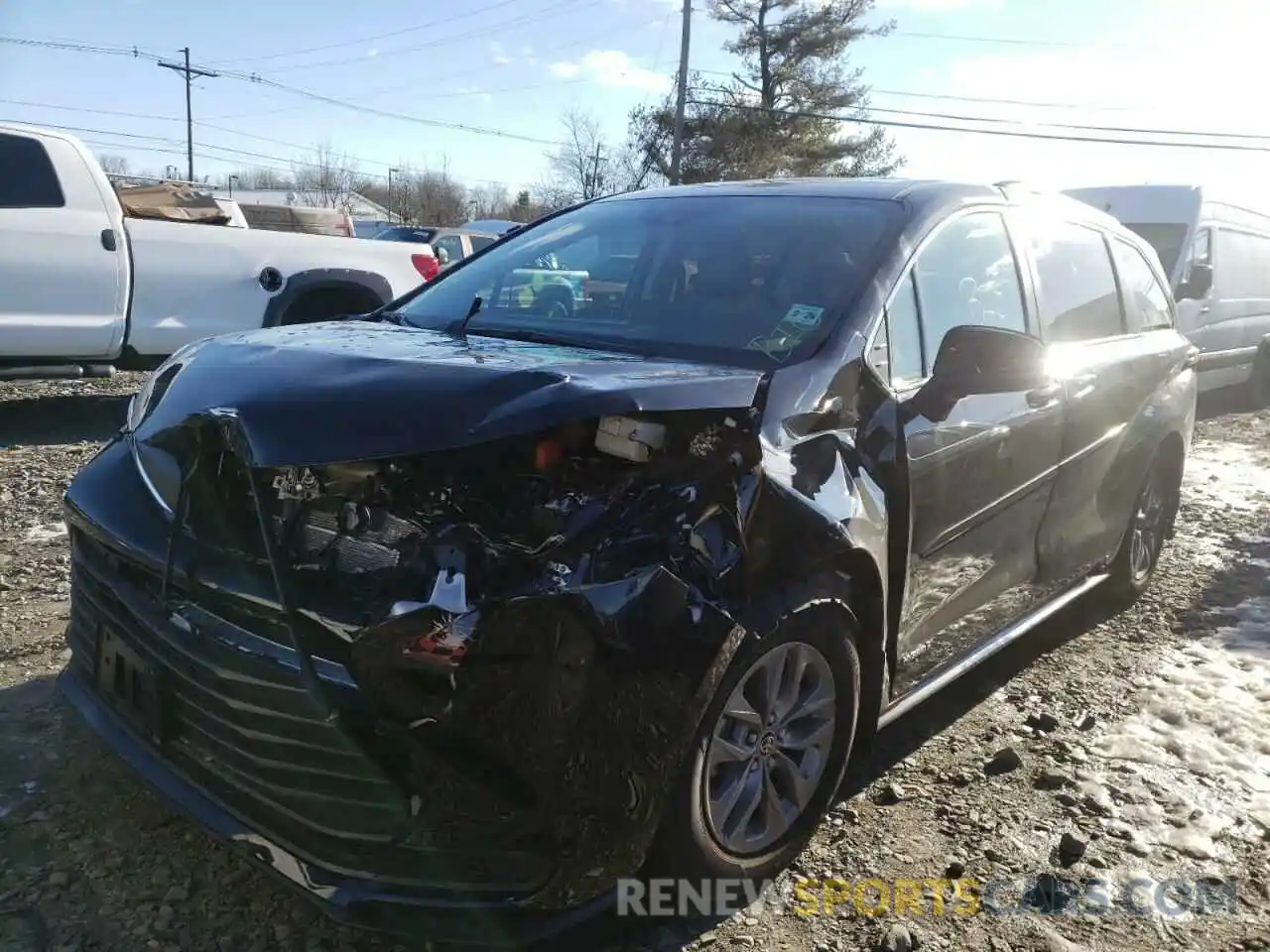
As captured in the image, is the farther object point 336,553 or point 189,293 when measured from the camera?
point 189,293

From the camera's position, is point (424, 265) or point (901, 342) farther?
point (424, 265)

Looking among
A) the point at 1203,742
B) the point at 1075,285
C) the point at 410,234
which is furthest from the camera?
the point at 410,234

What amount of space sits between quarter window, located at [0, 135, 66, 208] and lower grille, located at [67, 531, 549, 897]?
543 centimetres

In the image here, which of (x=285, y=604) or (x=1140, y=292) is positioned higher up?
(x=1140, y=292)

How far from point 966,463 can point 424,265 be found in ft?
19.6

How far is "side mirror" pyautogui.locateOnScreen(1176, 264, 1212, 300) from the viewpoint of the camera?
10.0 metres

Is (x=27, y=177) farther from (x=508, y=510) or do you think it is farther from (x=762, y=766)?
(x=762, y=766)

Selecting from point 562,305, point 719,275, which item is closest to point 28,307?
point 562,305

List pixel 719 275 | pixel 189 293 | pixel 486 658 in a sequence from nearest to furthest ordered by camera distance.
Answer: pixel 486 658, pixel 719 275, pixel 189 293

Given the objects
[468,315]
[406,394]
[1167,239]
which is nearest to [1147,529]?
[468,315]

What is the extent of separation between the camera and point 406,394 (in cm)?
210

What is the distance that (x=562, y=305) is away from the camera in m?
3.22

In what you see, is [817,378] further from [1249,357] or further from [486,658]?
[1249,357]

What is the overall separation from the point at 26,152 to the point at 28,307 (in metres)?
1.03
